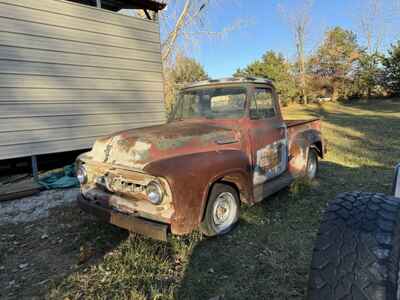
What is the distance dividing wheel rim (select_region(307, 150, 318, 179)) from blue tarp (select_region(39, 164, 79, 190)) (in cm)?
464

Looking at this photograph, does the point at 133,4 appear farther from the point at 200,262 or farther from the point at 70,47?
the point at 200,262

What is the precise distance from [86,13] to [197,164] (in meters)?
5.63

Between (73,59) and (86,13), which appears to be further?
(86,13)

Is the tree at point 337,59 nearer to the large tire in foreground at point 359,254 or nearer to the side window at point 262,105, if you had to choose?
the side window at point 262,105

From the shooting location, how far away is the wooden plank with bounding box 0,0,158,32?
559 centimetres

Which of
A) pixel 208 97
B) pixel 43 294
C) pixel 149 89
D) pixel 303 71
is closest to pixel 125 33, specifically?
pixel 149 89

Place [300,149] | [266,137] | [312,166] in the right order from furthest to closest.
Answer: [312,166] < [300,149] < [266,137]

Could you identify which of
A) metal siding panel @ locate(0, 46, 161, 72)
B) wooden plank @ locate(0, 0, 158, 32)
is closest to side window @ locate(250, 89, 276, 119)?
metal siding panel @ locate(0, 46, 161, 72)

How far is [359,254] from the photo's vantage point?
126 centimetres

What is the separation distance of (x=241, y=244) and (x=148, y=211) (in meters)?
1.20

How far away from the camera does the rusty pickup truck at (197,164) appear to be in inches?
101

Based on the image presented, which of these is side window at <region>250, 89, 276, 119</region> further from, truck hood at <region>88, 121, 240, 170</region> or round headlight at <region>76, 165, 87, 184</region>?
round headlight at <region>76, 165, 87, 184</region>

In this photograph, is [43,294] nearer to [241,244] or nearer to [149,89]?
[241,244]

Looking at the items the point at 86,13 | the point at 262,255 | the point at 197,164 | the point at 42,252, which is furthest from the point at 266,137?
the point at 86,13
